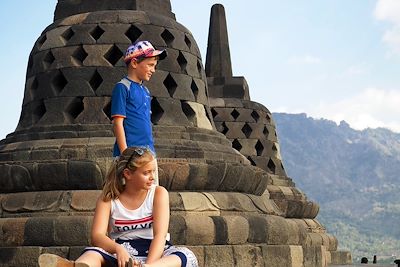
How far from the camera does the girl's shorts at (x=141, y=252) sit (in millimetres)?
4356

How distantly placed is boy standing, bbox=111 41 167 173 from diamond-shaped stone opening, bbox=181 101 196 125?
132 inches

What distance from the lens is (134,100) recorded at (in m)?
5.86

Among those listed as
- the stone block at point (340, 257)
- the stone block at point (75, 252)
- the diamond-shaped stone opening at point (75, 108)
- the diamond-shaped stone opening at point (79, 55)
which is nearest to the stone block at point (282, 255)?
the stone block at point (75, 252)

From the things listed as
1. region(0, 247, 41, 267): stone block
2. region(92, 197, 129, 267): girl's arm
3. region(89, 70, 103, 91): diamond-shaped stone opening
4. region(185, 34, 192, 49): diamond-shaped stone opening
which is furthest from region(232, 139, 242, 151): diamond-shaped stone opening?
region(92, 197, 129, 267): girl's arm

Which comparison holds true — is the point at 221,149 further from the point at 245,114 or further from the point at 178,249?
the point at 245,114

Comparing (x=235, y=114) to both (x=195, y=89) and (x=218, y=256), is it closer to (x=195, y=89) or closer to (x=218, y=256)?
(x=195, y=89)

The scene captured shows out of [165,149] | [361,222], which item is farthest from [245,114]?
[361,222]

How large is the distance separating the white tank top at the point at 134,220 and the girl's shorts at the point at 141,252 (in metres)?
0.04

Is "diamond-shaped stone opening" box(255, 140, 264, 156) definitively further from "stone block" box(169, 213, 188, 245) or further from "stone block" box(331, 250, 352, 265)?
"stone block" box(169, 213, 188, 245)

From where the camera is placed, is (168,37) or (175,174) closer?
(175,174)

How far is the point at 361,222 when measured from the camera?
200m

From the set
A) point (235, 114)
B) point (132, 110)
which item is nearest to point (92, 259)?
point (132, 110)

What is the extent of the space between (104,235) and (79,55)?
503cm

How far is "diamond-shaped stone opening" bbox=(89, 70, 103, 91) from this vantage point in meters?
8.96
